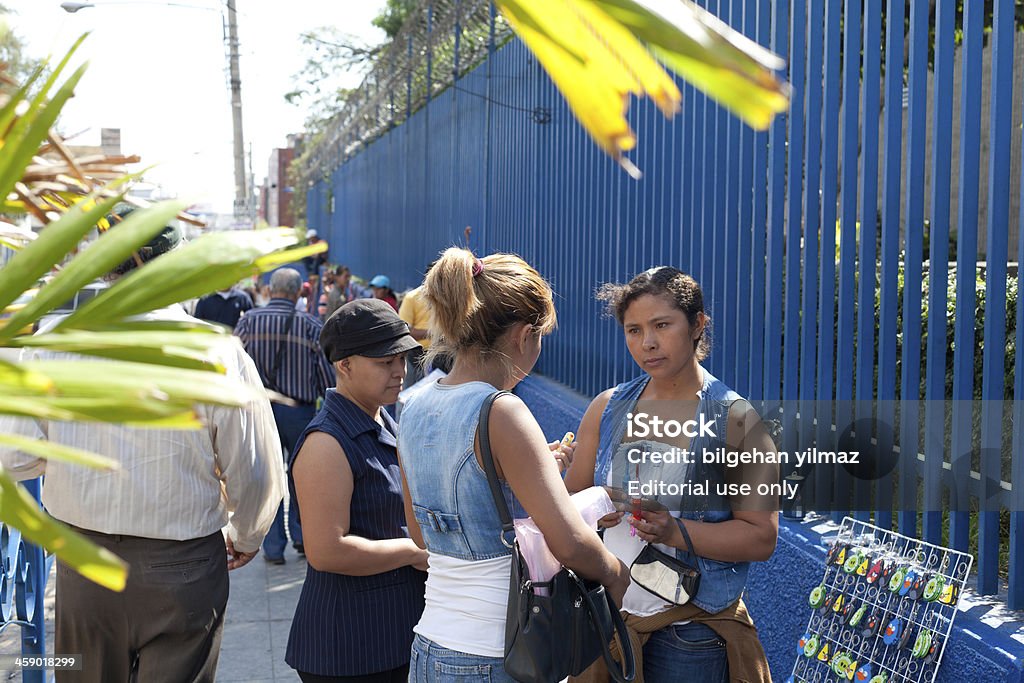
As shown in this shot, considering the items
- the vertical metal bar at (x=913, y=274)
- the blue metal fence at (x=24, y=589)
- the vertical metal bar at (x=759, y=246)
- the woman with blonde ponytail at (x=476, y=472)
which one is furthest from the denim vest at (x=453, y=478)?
the vertical metal bar at (x=759, y=246)

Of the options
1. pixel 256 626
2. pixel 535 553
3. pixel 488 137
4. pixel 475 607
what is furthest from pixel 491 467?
pixel 488 137

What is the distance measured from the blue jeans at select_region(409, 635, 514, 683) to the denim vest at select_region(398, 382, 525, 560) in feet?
0.73

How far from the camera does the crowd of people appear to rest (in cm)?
254

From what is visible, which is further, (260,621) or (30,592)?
(260,621)

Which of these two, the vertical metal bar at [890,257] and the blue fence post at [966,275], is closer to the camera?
the blue fence post at [966,275]

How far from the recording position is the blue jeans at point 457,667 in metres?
2.45

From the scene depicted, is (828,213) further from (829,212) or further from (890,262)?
(890,262)

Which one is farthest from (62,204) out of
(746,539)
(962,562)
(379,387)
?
(962,562)

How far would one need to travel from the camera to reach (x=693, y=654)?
291cm

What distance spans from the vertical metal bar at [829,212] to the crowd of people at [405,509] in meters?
1.09

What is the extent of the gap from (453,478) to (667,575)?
30.2 inches

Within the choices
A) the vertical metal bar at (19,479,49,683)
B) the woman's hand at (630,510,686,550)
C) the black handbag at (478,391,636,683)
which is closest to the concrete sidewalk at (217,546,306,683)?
the vertical metal bar at (19,479,49,683)

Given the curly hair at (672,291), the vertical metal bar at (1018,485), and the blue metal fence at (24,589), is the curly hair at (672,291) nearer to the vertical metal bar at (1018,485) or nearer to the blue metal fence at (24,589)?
the vertical metal bar at (1018,485)

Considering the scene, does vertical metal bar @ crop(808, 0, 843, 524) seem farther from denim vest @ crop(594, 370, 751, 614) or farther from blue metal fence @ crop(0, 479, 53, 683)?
blue metal fence @ crop(0, 479, 53, 683)
